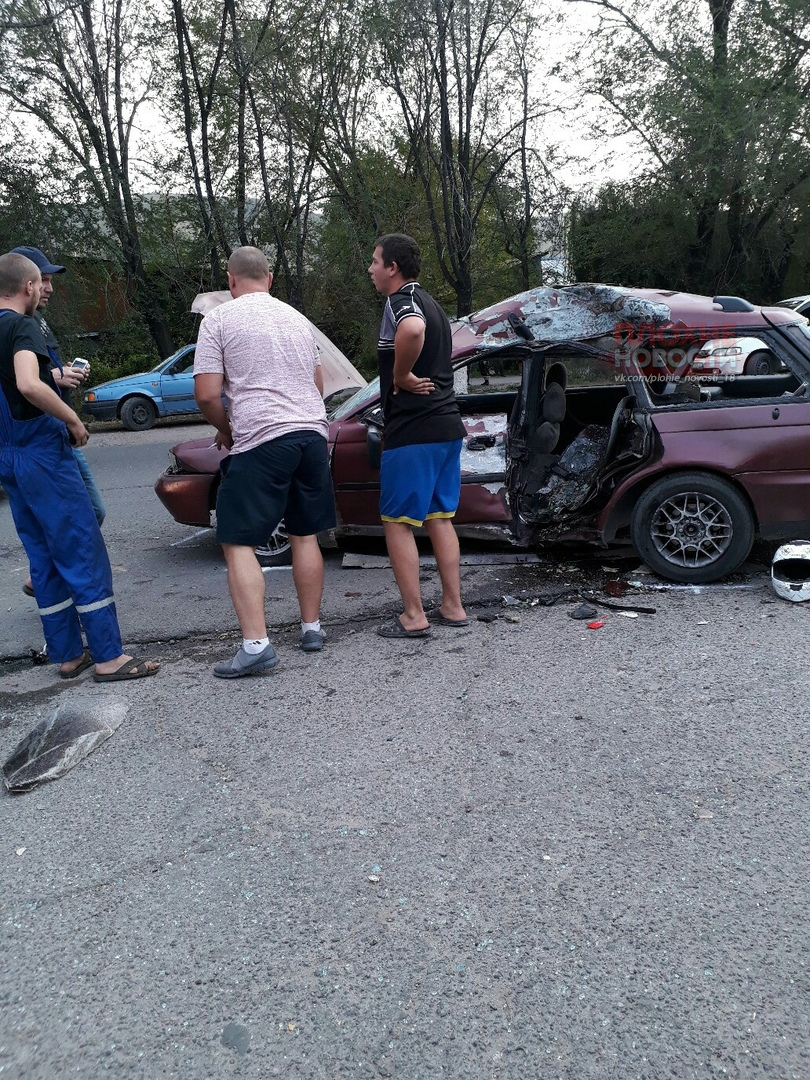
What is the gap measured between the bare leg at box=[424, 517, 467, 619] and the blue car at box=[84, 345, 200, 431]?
12899 millimetres

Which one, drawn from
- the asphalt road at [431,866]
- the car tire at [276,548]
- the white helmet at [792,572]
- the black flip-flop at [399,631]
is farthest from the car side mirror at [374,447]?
the white helmet at [792,572]

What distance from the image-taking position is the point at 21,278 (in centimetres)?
396

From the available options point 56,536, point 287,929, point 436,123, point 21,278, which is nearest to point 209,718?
point 56,536

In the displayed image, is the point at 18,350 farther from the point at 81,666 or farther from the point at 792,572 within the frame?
the point at 792,572

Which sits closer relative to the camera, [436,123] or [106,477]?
[106,477]

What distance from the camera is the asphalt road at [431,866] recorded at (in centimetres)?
203

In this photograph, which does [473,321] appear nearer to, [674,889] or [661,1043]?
[674,889]

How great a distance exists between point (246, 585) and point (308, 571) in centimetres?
40

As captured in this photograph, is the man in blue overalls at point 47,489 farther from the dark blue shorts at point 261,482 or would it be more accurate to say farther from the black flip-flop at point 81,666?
the dark blue shorts at point 261,482

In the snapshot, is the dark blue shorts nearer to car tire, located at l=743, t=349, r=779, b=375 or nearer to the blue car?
car tire, located at l=743, t=349, r=779, b=375

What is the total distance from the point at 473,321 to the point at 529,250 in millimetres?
18468

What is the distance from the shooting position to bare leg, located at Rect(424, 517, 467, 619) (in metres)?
4.49

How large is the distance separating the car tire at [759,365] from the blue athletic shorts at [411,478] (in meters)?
→ 2.52

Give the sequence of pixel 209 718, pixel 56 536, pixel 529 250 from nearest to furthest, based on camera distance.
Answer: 1. pixel 209 718
2. pixel 56 536
3. pixel 529 250
